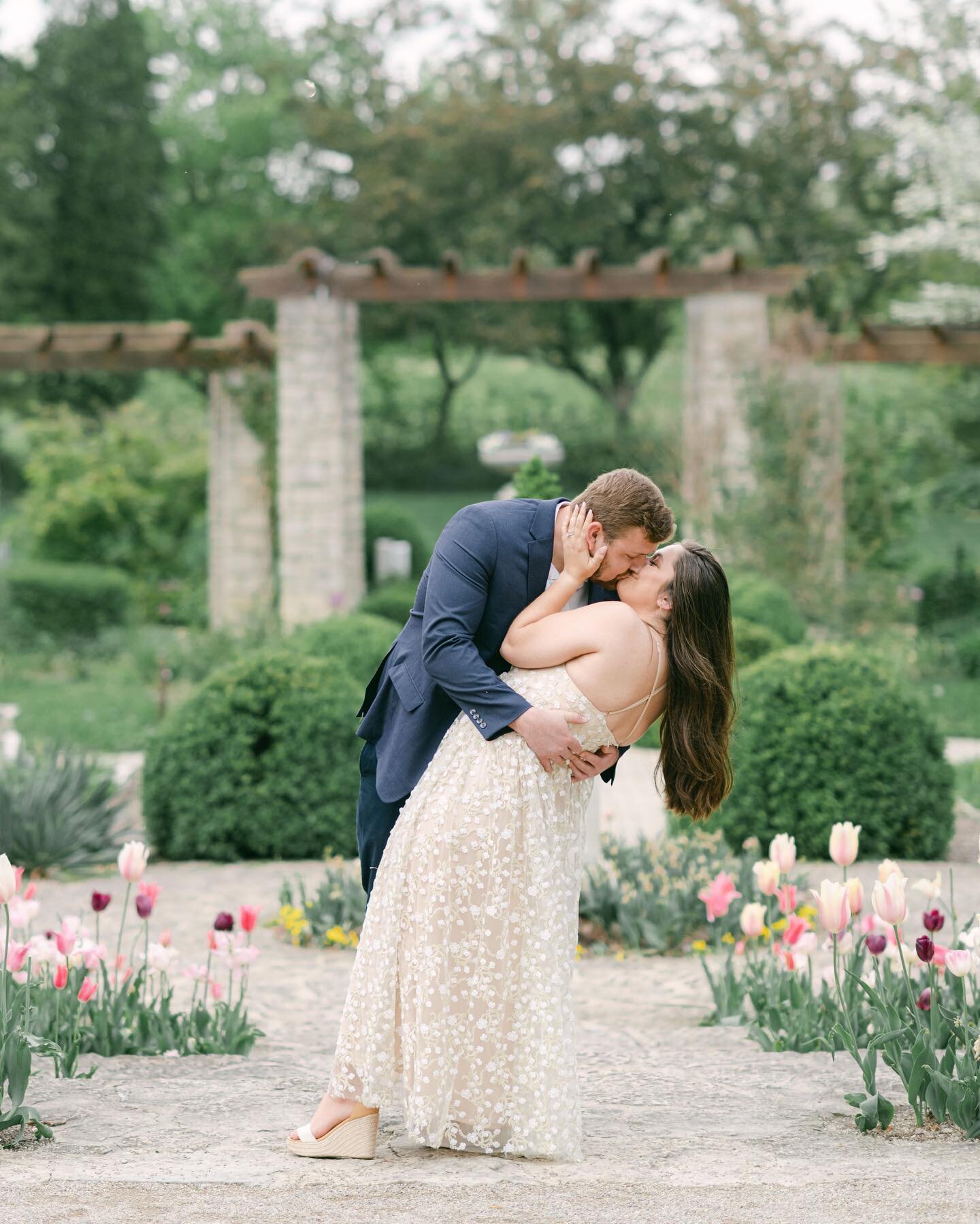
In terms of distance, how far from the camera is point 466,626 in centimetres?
283

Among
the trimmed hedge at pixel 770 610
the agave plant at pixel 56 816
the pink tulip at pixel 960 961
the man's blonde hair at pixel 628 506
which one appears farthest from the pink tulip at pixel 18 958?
the trimmed hedge at pixel 770 610

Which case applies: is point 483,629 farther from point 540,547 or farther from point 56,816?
point 56,816

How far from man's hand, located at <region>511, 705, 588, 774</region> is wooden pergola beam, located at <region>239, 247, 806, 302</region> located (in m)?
9.39

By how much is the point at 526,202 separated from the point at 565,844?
2106 centimetres

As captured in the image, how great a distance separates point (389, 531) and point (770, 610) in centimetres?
807

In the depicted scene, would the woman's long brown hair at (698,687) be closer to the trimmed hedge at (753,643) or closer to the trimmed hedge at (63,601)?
the trimmed hedge at (753,643)

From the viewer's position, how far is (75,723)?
1071 centimetres

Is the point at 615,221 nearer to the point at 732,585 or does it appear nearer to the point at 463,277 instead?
the point at 463,277

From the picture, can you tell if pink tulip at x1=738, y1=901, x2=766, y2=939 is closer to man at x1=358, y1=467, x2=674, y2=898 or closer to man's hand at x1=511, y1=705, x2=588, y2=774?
man at x1=358, y1=467, x2=674, y2=898

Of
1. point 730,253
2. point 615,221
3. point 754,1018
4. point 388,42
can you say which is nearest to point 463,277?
point 730,253

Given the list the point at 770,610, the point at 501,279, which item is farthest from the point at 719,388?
the point at 770,610

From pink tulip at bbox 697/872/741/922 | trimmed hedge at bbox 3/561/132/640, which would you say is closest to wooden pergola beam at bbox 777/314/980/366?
trimmed hedge at bbox 3/561/132/640

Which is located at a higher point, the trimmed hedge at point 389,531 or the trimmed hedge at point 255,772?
the trimmed hedge at point 389,531

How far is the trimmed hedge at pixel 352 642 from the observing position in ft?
26.3
